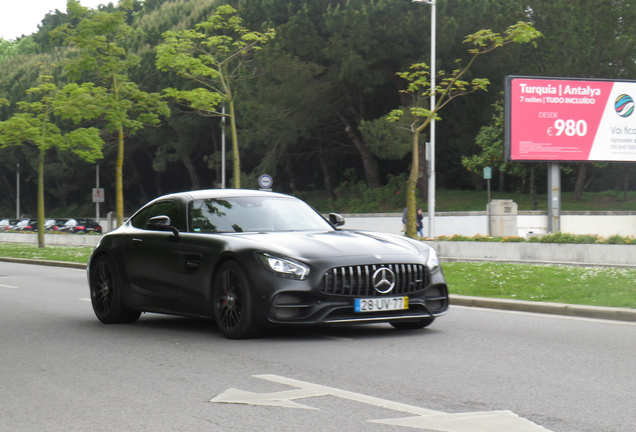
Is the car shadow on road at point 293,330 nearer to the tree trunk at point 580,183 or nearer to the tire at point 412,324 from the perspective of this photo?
the tire at point 412,324

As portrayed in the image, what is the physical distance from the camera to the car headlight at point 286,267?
8633 millimetres

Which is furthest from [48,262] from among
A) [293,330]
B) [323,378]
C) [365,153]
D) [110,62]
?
[365,153]

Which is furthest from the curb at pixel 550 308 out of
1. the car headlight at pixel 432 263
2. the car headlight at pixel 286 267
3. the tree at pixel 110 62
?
the tree at pixel 110 62

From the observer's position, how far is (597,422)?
5.46 m

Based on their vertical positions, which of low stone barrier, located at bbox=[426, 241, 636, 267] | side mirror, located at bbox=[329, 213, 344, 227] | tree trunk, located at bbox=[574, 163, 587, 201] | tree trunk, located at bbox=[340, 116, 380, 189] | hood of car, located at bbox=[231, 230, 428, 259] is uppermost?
tree trunk, located at bbox=[340, 116, 380, 189]

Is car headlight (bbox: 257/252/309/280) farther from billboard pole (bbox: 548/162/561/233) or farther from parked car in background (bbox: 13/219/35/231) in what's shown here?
parked car in background (bbox: 13/219/35/231)

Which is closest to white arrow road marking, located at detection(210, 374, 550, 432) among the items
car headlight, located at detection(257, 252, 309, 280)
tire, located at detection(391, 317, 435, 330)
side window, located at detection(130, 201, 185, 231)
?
car headlight, located at detection(257, 252, 309, 280)

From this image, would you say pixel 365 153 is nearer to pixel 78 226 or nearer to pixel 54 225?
pixel 78 226

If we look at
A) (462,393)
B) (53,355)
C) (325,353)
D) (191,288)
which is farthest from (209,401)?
(191,288)

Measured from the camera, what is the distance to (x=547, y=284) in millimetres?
14656

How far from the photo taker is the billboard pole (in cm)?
3344

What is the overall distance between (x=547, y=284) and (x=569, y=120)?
20.2m

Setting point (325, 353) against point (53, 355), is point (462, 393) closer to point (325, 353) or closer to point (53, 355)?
point (325, 353)

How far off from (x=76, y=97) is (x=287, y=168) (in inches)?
1236
